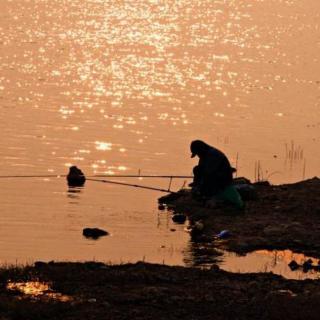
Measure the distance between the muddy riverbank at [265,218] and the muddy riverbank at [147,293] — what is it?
341 cm

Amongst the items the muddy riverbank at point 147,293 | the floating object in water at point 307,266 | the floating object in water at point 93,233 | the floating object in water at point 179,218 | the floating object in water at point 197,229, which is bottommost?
the muddy riverbank at point 147,293

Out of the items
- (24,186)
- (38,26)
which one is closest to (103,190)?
(24,186)

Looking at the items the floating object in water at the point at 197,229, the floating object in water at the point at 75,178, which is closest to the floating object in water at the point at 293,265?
the floating object in water at the point at 197,229

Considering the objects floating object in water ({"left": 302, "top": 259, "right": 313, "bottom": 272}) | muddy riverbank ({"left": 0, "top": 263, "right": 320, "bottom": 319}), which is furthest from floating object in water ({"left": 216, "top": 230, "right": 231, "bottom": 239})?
muddy riverbank ({"left": 0, "top": 263, "right": 320, "bottom": 319})

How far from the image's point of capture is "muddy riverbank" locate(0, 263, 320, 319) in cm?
1404

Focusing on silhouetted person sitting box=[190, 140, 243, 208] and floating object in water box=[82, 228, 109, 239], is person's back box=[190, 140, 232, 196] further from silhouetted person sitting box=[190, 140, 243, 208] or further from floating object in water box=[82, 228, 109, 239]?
floating object in water box=[82, 228, 109, 239]

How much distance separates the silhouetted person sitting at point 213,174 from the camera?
2227cm

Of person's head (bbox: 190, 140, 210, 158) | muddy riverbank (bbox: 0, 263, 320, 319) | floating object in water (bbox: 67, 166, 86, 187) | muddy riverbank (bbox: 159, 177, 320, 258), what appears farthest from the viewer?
floating object in water (bbox: 67, 166, 86, 187)

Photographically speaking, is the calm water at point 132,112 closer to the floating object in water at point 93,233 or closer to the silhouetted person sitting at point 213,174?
the floating object in water at point 93,233

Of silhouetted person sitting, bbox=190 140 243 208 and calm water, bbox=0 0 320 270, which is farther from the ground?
calm water, bbox=0 0 320 270

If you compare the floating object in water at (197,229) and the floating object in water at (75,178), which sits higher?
the floating object in water at (75,178)

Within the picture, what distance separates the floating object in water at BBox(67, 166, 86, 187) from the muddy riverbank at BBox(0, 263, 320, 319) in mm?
10312

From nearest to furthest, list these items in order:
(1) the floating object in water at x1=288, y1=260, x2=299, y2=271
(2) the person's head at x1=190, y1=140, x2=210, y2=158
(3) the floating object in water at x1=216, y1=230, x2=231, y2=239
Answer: (1) the floating object in water at x1=288, y1=260, x2=299, y2=271
(3) the floating object in water at x1=216, y1=230, x2=231, y2=239
(2) the person's head at x1=190, y1=140, x2=210, y2=158

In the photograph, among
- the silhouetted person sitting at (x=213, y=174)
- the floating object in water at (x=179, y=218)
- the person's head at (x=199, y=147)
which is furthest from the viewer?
the floating object in water at (x=179, y=218)
